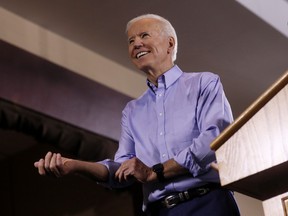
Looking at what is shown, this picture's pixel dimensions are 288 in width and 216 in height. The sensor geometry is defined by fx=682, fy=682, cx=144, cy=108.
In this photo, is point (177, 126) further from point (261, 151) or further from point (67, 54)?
point (67, 54)

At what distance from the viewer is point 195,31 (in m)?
3.37

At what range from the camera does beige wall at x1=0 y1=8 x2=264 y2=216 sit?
10.2 ft

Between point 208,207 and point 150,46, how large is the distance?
425 millimetres

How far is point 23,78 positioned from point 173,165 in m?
1.72

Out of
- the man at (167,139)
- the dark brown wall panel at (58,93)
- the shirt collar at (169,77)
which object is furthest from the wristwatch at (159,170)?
the dark brown wall panel at (58,93)

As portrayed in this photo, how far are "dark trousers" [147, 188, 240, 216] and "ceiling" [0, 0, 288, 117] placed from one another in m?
1.75

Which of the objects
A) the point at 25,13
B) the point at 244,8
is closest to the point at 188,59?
the point at 244,8

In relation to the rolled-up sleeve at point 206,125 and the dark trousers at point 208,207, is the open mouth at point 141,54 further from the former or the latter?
the dark trousers at point 208,207

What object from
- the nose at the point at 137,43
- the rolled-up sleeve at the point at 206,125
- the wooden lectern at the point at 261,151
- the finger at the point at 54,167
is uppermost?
the nose at the point at 137,43

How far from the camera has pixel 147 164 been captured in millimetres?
1589

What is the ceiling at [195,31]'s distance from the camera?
3.14 meters

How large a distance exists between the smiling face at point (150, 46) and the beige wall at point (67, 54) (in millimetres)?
1453

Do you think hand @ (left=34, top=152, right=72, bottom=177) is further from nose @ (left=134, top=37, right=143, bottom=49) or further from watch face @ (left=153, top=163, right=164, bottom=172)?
nose @ (left=134, top=37, right=143, bottom=49)

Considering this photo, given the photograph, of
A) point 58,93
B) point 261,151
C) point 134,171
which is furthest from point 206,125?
point 58,93
